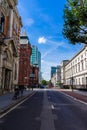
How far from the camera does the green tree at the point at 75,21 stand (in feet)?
63.2

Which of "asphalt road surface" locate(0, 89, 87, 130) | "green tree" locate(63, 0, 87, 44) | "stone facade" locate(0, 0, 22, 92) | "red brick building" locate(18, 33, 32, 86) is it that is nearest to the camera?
"asphalt road surface" locate(0, 89, 87, 130)

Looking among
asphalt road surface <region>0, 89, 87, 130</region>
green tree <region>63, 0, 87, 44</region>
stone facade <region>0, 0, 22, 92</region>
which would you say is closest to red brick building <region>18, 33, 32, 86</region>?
stone facade <region>0, 0, 22, 92</region>

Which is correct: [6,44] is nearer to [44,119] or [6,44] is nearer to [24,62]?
[44,119]

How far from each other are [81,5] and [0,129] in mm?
14937

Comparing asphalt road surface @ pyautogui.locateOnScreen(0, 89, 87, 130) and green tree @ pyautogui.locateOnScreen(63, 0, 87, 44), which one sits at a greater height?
green tree @ pyautogui.locateOnScreen(63, 0, 87, 44)

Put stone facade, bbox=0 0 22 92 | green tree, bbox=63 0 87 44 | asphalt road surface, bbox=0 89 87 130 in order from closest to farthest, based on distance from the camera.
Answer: asphalt road surface, bbox=0 89 87 130
green tree, bbox=63 0 87 44
stone facade, bbox=0 0 22 92

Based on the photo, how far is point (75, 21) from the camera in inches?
825

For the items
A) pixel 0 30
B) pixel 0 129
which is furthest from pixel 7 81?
pixel 0 129

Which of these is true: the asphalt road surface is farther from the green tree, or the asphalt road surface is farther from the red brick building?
the red brick building

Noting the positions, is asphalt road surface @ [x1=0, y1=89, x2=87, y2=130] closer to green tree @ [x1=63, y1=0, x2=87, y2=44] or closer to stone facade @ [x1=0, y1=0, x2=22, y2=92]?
green tree @ [x1=63, y1=0, x2=87, y2=44]

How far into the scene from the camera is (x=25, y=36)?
362 feet

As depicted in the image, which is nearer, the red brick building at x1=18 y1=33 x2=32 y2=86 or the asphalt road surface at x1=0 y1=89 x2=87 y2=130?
the asphalt road surface at x1=0 y1=89 x2=87 y2=130

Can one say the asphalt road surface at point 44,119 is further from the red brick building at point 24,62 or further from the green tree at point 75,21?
the red brick building at point 24,62

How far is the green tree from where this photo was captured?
19266mm
